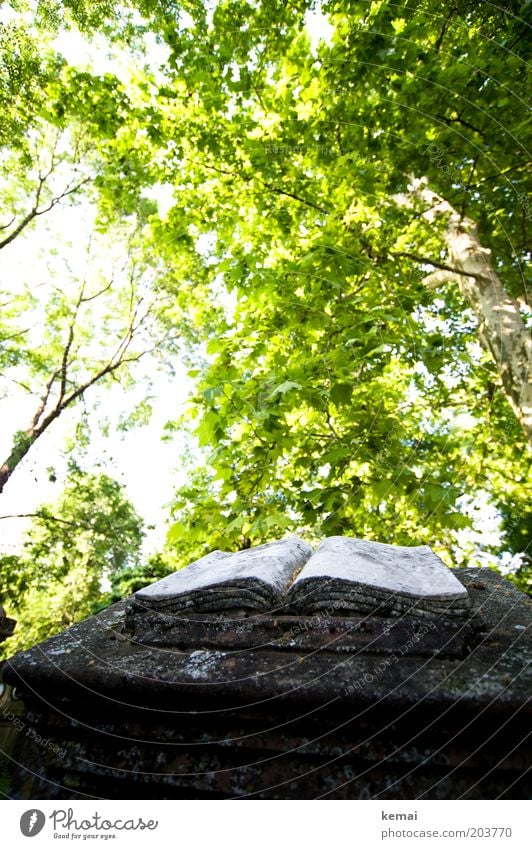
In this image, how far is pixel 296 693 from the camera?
139cm

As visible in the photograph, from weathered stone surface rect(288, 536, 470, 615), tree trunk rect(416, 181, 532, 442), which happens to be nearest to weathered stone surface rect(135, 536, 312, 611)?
weathered stone surface rect(288, 536, 470, 615)

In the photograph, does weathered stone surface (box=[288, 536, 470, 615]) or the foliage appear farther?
the foliage

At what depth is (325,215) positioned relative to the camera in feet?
22.0

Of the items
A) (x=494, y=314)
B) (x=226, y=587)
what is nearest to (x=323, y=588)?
(x=226, y=587)

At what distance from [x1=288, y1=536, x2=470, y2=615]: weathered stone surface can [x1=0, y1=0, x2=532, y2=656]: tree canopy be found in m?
1.26

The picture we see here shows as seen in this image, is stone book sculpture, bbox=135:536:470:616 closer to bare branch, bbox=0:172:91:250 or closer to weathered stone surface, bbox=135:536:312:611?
weathered stone surface, bbox=135:536:312:611

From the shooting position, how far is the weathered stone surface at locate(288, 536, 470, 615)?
5.69ft

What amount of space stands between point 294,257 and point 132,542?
1463 centimetres


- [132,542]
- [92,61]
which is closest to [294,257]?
[92,61]

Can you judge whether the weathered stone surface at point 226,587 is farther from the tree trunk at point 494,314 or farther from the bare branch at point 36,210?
the bare branch at point 36,210
